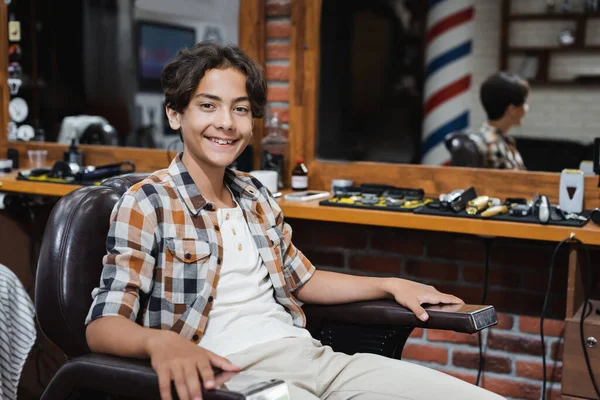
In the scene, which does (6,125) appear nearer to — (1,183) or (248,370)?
(1,183)

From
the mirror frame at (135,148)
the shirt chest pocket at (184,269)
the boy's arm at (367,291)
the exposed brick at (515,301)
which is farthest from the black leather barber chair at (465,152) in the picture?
the shirt chest pocket at (184,269)

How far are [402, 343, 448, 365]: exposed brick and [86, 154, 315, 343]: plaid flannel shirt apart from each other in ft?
3.85

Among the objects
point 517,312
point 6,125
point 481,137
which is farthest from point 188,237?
point 6,125

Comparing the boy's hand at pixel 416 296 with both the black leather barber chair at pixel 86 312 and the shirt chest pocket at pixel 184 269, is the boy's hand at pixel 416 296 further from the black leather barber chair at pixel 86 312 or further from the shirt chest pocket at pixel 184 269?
the shirt chest pocket at pixel 184 269

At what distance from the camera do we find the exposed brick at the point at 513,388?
2574 millimetres

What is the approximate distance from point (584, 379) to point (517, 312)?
61cm

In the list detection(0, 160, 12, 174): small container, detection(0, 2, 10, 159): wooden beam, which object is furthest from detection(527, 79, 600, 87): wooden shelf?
detection(0, 160, 12, 174): small container

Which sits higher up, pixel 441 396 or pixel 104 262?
pixel 104 262

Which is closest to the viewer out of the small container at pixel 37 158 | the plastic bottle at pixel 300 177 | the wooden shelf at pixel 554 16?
the plastic bottle at pixel 300 177

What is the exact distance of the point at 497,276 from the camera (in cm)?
258

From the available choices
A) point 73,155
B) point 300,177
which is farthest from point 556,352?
point 73,155

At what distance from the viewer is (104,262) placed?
144cm

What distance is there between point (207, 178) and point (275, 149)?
1157 millimetres

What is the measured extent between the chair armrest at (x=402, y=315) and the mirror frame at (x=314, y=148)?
1.04 metres
